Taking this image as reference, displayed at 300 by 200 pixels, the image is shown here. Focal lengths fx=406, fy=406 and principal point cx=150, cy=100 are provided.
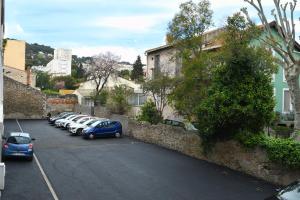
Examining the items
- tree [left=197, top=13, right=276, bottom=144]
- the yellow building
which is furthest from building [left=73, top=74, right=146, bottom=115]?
tree [left=197, top=13, right=276, bottom=144]

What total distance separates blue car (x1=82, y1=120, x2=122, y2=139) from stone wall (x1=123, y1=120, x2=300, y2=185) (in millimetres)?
3601

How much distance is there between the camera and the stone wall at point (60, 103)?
59.2 meters

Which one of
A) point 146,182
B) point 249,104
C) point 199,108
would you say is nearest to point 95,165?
point 146,182

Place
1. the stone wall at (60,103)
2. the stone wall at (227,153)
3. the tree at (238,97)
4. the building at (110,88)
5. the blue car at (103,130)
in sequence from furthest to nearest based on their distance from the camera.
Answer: the stone wall at (60,103)
the building at (110,88)
the blue car at (103,130)
the tree at (238,97)
the stone wall at (227,153)

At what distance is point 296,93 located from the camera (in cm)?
2225

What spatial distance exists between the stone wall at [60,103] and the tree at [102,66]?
13.9 ft

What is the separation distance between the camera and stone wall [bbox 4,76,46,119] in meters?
55.6

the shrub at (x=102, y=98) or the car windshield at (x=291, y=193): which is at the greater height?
the shrub at (x=102, y=98)

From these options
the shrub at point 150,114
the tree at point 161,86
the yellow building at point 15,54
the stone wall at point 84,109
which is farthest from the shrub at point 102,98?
the yellow building at point 15,54

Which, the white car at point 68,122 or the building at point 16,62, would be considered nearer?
the white car at point 68,122

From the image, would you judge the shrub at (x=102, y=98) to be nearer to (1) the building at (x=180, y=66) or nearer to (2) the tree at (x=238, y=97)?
(1) the building at (x=180, y=66)

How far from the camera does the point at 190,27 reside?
27844 millimetres

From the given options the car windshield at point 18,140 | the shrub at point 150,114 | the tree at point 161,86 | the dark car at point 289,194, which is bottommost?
the car windshield at point 18,140

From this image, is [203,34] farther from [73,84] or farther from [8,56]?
[73,84]
